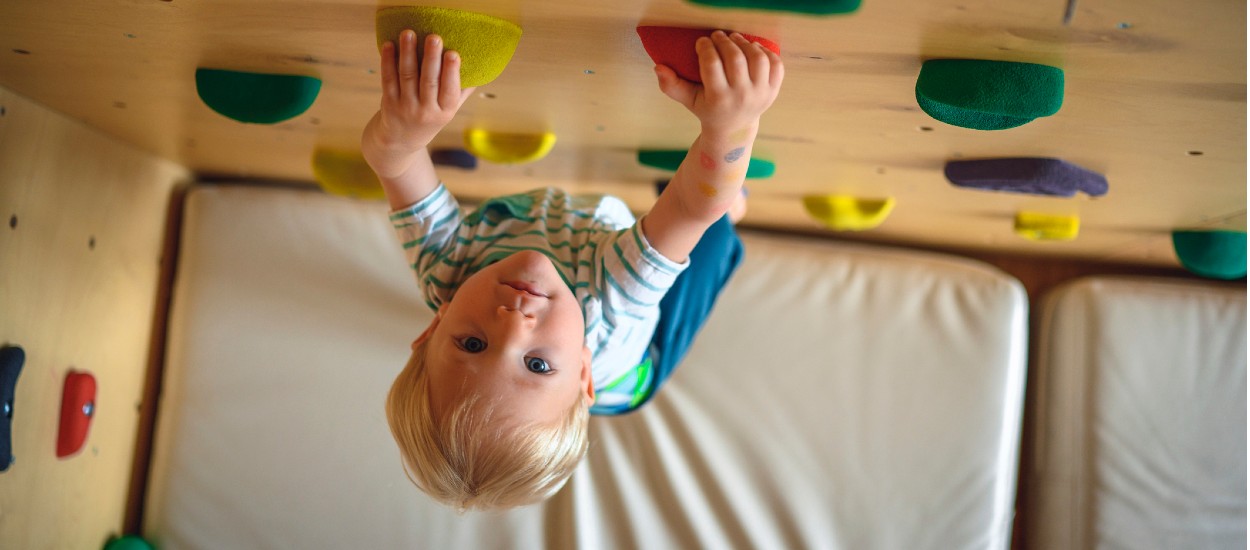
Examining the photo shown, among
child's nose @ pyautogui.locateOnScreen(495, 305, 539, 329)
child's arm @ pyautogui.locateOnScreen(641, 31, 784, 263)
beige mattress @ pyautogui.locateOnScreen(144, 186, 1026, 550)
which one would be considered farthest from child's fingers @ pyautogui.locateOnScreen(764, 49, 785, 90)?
beige mattress @ pyautogui.locateOnScreen(144, 186, 1026, 550)

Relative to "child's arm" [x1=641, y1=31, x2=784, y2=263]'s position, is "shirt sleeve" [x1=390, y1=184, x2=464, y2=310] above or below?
below

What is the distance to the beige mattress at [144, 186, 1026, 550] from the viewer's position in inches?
38.6

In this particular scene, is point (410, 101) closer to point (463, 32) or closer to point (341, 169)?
point (463, 32)

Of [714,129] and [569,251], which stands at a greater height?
[714,129]

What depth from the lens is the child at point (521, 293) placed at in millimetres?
615

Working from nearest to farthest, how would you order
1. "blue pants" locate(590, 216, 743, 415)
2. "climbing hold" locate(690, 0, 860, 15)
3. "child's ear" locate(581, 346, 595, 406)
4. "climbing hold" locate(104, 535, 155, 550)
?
"climbing hold" locate(690, 0, 860, 15)
"child's ear" locate(581, 346, 595, 406)
"blue pants" locate(590, 216, 743, 415)
"climbing hold" locate(104, 535, 155, 550)

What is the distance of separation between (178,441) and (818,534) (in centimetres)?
70

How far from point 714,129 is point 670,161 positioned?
0.23m

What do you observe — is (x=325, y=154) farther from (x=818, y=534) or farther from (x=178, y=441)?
(x=818, y=534)

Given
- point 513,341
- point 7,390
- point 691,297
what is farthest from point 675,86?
point 7,390

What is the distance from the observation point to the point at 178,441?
0.99m

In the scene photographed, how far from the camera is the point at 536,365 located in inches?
26.6

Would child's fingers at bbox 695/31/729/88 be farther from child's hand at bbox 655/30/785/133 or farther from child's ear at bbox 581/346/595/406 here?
child's ear at bbox 581/346/595/406

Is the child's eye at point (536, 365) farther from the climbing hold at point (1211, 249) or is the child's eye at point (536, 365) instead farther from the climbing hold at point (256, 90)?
the climbing hold at point (1211, 249)
